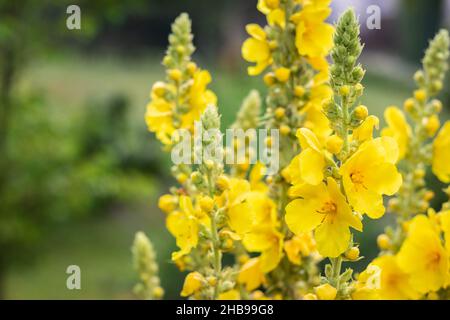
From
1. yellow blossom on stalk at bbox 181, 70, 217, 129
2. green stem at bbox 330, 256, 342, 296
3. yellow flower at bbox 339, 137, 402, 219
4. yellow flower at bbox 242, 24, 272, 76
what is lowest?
green stem at bbox 330, 256, 342, 296

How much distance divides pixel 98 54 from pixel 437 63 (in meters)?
9.62

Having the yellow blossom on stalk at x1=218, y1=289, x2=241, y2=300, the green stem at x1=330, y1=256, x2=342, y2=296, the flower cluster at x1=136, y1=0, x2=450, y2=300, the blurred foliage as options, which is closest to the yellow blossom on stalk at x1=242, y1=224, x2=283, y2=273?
the flower cluster at x1=136, y1=0, x2=450, y2=300

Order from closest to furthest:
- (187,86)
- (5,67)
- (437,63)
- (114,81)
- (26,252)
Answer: (187,86) → (437,63) → (5,67) → (26,252) → (114,81)

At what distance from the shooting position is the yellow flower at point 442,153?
1.18 m

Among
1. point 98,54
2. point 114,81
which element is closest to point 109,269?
point 114,81

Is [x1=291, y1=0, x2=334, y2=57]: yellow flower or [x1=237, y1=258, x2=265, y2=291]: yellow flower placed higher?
[x1=291, y1=0, x2=334, y2=57]: yellow flower

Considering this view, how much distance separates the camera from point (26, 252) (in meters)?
4.11

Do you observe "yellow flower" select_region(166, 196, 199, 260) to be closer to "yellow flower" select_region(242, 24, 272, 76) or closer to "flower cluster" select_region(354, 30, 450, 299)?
"flower cluster" select_region(354, 30, 450, 299)

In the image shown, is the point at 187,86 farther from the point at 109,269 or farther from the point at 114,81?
the point at 114,81

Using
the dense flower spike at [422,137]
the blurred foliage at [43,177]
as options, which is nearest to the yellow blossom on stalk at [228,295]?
the dense flower spike at [422,137]

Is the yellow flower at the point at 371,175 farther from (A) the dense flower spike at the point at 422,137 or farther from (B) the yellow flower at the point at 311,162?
(A) the dense flower spike at the point at 422,137

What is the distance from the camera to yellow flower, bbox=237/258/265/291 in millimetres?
1051

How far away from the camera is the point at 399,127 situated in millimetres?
1226

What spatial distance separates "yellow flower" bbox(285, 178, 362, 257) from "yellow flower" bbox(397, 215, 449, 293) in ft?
0.21
